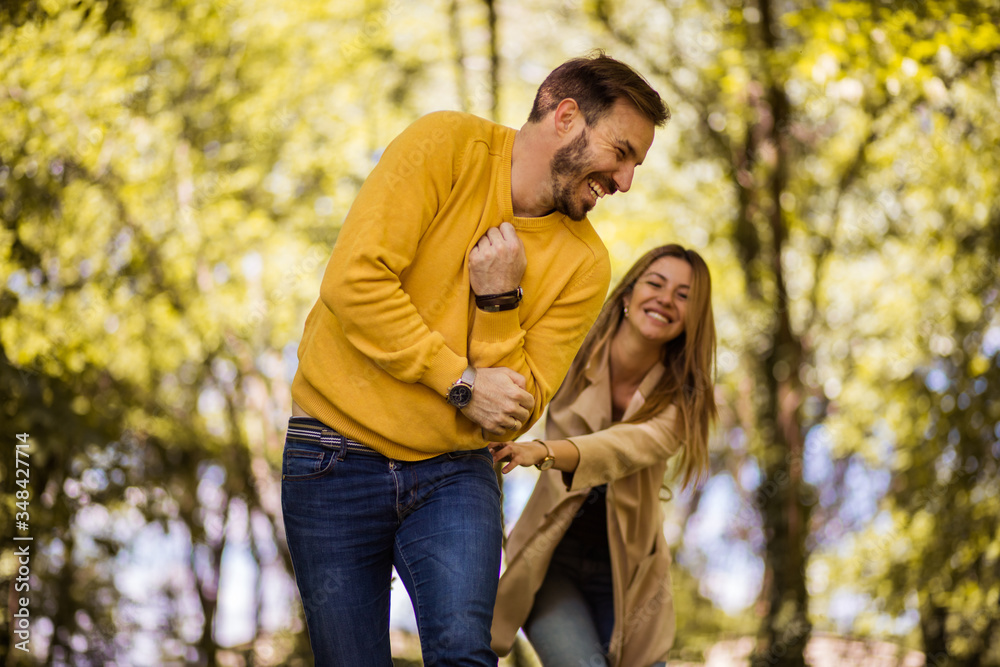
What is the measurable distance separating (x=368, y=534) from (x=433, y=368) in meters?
0.38

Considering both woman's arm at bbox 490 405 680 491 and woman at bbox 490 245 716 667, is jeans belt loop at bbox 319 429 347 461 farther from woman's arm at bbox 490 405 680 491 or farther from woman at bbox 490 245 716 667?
woman at bbox 490 245 716 667

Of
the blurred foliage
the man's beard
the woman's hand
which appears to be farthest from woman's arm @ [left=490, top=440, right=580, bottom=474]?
the blurred foliage

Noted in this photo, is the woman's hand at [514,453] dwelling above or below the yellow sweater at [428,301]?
below

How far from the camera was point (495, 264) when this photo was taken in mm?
1797

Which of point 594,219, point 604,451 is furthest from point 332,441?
point 594,219

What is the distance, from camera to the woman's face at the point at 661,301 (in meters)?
2.86

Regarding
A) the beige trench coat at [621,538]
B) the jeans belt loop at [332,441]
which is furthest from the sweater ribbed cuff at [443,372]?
the beige trench coat at [621,538]

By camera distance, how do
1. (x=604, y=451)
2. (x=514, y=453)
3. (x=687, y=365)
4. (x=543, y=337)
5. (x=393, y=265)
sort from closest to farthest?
(x=393, y=265), (x=543, y=337), (x=514, y=453), (x=604, y=451), (x=687, y=365)

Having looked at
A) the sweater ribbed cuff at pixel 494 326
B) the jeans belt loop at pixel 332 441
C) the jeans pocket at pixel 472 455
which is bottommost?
the jeans pocket at pixel 472 455

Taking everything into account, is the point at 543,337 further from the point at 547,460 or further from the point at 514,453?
the point at 547,460

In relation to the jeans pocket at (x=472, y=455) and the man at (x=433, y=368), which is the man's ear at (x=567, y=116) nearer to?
the man at (x=433, y=368)

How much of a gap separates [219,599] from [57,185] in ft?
11.7

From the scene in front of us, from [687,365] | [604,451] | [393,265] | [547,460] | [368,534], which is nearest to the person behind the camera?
[393,265]

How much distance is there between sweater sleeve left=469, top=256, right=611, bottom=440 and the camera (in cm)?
184
